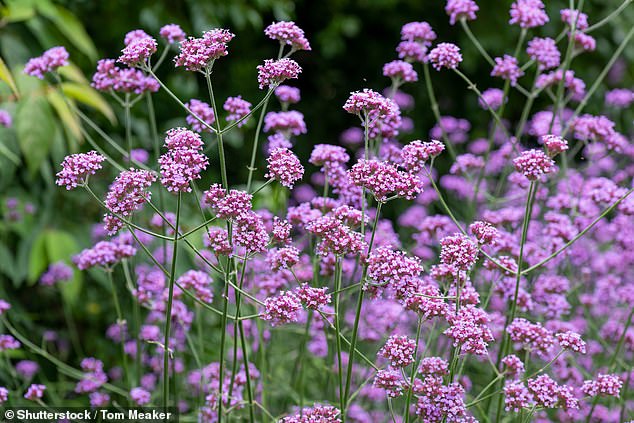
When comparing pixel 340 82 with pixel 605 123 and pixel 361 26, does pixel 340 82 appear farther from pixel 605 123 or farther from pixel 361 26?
pixel 605 123

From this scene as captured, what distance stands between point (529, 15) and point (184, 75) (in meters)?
1.98

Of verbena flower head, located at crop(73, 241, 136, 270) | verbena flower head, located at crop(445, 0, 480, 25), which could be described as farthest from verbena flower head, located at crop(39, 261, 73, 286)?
verbena flower head, located at crop(445, 0, 480, 25)

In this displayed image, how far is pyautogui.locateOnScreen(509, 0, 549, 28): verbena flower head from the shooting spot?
94.8 inches

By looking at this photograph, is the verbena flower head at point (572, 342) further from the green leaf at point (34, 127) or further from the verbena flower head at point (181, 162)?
the green leaf at point (34, 127)

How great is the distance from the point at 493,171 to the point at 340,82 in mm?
1649

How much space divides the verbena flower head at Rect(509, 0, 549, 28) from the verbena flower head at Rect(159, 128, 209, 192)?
1.27 metres

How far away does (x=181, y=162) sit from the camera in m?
1.56

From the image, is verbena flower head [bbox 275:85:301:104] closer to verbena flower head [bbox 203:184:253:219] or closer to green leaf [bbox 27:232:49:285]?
verbena flower head [bbox 203:184:253:219]

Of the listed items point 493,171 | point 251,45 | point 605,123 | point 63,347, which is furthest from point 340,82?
point 605,123

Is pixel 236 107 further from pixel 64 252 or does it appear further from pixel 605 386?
pixel 64 252

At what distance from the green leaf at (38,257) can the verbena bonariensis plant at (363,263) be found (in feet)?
0.29

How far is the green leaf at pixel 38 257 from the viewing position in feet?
9.62

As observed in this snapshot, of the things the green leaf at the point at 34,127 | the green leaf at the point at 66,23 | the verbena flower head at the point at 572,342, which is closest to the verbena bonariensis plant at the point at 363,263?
the verbena flower head at the point at 572,342

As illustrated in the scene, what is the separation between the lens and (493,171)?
3.92 m
